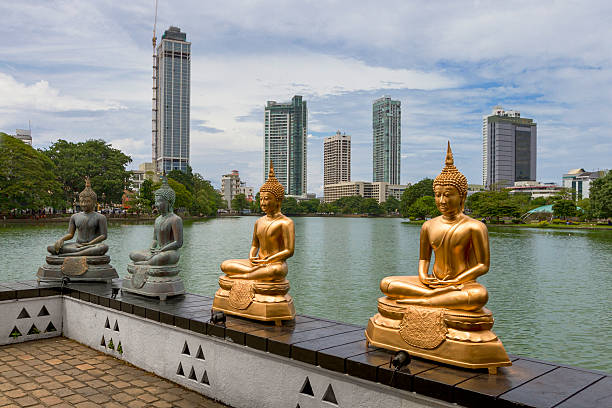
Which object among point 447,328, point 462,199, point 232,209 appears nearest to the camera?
point 447,328

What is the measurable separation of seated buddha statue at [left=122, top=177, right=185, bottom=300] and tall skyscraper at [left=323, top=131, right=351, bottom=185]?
143 meters

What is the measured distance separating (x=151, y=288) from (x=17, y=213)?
46465mm

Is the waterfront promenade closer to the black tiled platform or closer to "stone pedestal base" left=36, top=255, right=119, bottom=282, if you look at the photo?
the black tiled platform

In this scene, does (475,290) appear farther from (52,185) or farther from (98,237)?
(52,185)

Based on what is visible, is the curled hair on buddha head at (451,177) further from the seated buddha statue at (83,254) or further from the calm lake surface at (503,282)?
the seated buddha statue at (83,254)

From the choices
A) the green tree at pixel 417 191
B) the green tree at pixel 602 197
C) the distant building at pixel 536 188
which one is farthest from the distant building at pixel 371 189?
the green tree at pixel 602 197

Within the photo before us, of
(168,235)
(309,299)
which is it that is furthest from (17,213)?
(168,235)

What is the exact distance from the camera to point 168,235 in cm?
712

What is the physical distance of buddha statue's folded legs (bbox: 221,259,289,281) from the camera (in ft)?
17.8

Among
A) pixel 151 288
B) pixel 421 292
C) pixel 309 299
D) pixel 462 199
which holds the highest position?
pixel 462 199

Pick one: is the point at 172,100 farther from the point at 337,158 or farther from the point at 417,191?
the point at 417,191

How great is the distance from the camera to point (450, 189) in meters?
4.35

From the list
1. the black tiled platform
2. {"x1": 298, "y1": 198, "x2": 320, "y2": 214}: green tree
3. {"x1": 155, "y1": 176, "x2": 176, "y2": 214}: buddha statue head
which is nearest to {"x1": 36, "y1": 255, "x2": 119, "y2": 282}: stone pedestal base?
{"x1": 155, "y1": 176, "x2": 176, "y2": 214}: buddha statue head

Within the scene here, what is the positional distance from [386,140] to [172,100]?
189 ft
